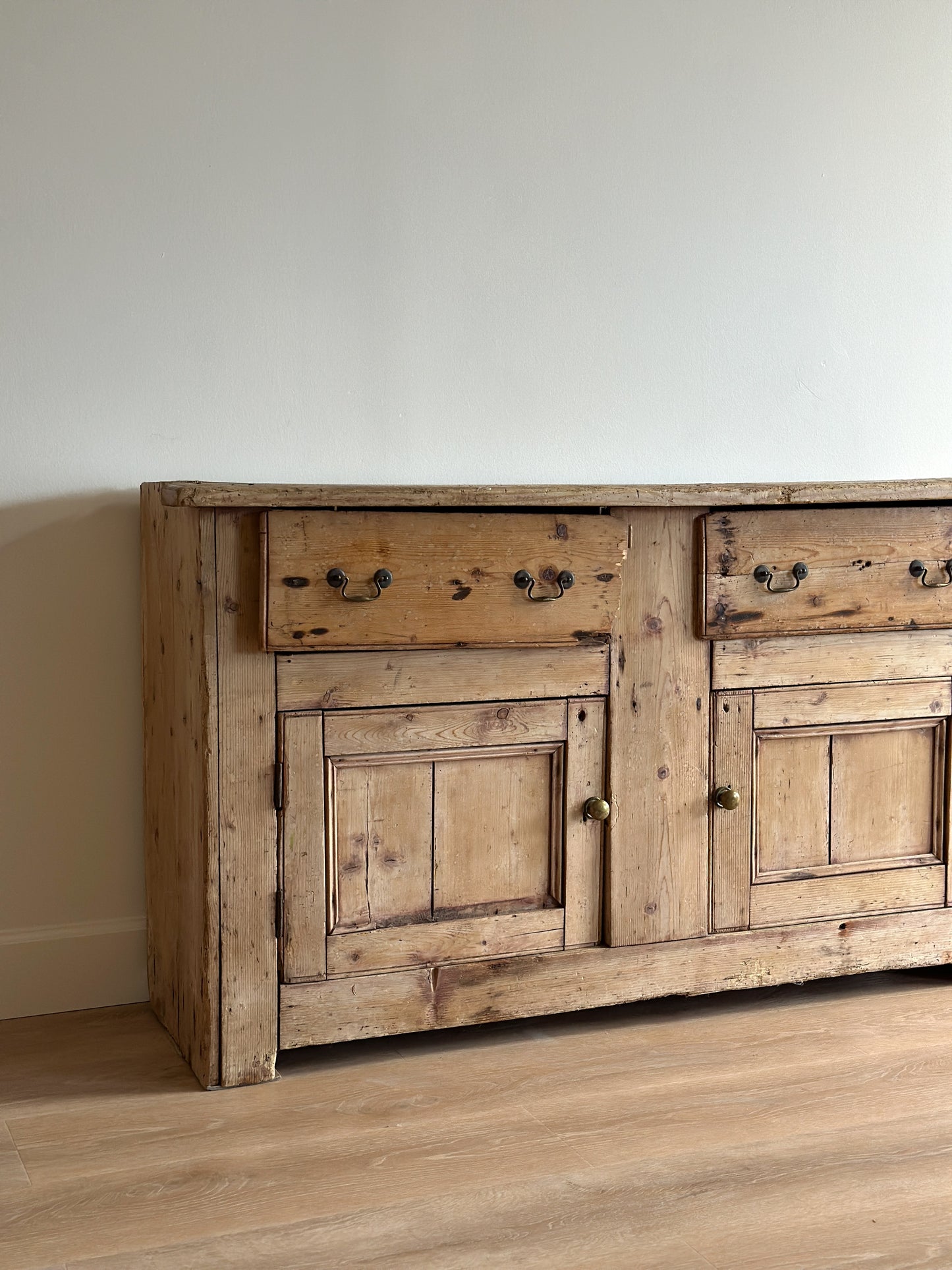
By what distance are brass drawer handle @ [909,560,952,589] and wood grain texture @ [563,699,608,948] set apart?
0.55 metres

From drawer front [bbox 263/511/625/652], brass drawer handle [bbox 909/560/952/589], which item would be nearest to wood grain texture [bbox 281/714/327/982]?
drawer front [bbox 263/511/625/652]

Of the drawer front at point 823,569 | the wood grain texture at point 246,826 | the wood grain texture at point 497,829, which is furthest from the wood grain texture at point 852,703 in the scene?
the wood grain texture at point 246,826

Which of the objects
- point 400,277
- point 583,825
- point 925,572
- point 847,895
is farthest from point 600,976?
point 400,277

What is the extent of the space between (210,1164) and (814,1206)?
73cm

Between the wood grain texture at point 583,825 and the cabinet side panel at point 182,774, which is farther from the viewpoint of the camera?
the wood grain texture at point 583,825

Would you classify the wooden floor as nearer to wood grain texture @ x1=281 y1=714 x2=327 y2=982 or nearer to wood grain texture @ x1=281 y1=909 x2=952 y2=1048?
wood grain texture @ x1=281 y1=909 x2=952 y2=1048

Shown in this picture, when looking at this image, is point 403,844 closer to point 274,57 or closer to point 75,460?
point 75,460

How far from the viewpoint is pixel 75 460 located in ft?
6.98

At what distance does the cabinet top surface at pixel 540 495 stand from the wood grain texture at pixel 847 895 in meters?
0.62

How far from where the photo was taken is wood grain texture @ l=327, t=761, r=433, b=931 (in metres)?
1.88

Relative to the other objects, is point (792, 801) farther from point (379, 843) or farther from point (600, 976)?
point (379, 843)

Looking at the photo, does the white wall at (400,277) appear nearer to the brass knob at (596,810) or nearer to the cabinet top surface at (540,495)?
the cabinet top surface at (540,495)

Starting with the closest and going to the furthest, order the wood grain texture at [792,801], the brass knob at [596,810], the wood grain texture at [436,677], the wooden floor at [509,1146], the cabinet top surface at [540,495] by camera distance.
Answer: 1. the wooden floor at [509,1146]
2. the cabinet top surface at [540,495]
3. the wood grain texture at [436,677]
4. the brass knob at [596,810]
5. the wood grain texture at [792,801]

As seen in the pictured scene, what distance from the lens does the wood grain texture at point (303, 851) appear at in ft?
6.06
